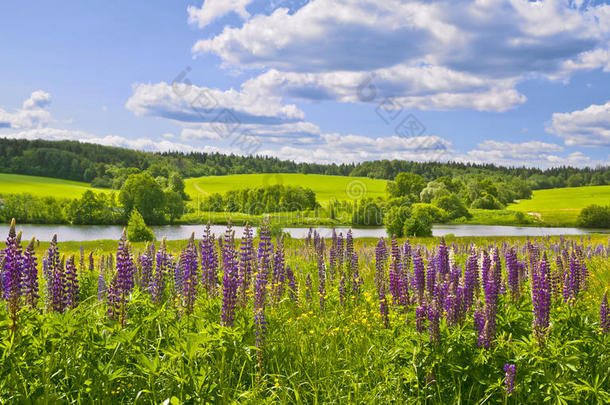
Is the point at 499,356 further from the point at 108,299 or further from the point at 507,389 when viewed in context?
the point at 108,299

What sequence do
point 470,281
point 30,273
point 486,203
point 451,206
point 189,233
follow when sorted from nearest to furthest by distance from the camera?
point 30,273
point 470,281
point 189,233
point 451,206
point 486,203

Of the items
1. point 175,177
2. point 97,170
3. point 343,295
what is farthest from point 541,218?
point 97,170

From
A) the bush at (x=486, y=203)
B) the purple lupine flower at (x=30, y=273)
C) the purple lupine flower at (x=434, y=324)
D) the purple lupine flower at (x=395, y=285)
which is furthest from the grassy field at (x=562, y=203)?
the purple lupine flower at (x=30, y=273)

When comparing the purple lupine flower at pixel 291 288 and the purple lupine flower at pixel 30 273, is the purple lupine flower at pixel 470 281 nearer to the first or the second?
the purple lupine flower at pixel 291 288

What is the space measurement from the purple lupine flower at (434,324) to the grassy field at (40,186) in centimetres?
11320

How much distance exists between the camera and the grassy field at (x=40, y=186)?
347 feet

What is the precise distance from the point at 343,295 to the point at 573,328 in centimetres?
371

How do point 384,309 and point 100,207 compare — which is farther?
point 100,207

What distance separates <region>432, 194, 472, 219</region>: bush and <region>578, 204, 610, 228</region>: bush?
23.8 meters

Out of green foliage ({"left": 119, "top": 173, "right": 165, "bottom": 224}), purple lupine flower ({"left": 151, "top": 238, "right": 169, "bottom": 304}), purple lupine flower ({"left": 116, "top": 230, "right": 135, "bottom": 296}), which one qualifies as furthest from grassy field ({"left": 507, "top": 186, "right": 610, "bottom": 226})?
purple lupine flower ({"left": 116, "top": 230, "right": 135, "bottom": 296})

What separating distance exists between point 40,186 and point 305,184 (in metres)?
80.3

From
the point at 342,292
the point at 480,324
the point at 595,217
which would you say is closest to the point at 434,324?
the point at 480,324

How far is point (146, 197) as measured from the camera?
262 ft

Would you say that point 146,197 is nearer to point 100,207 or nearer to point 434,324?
point 100,207
